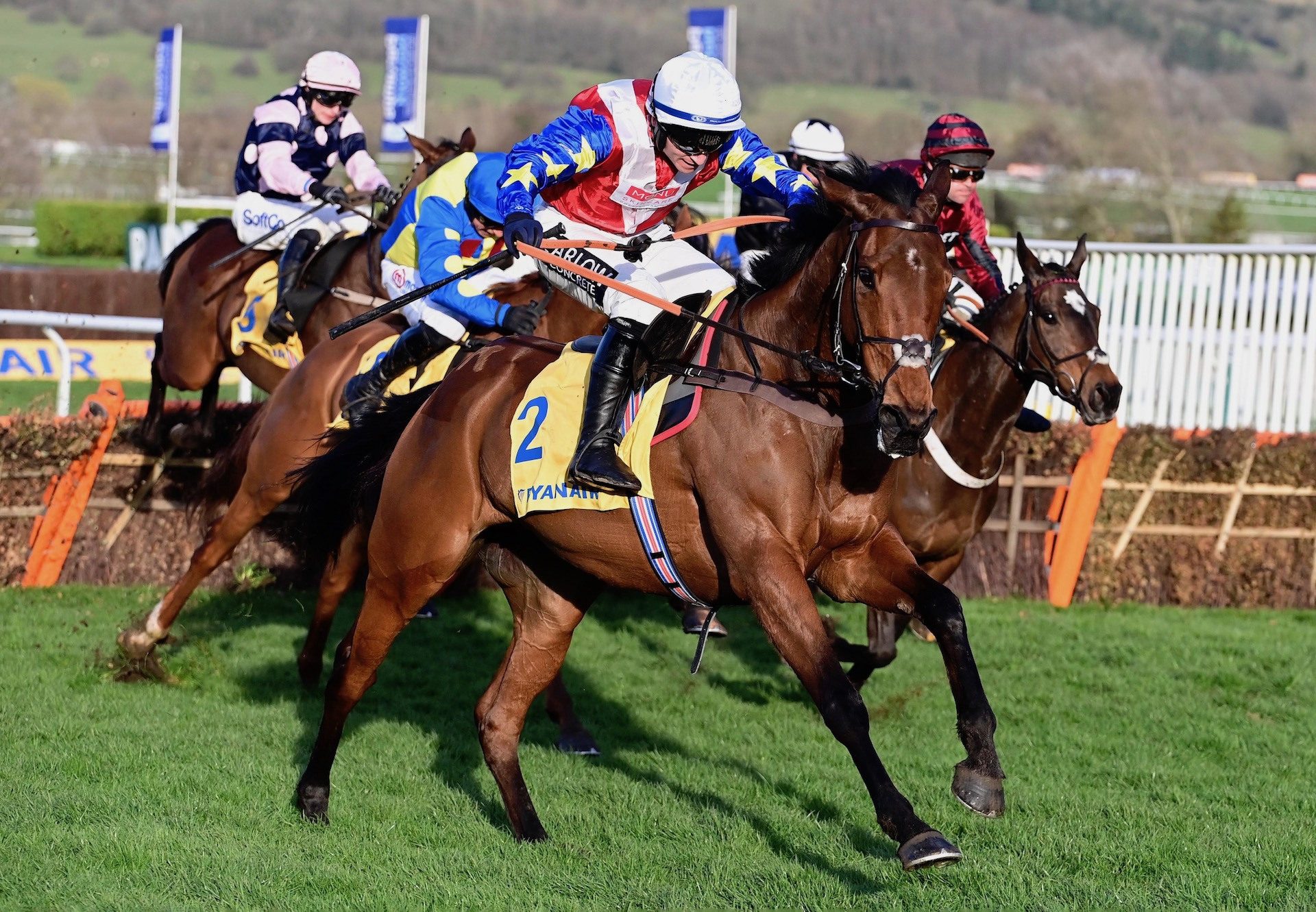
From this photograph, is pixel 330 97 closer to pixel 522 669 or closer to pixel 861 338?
pixel 522 669

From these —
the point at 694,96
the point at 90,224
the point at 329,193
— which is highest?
the point at 694,96

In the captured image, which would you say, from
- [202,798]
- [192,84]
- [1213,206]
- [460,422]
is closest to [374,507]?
[460,422]

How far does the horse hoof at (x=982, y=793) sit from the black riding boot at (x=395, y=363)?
3.09 metres

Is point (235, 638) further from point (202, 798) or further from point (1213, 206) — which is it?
point (1213, 206)

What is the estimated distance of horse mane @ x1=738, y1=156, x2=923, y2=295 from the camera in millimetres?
3789

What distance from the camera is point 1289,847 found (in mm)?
4406

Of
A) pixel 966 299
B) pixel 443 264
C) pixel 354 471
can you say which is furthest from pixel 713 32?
pixel 354 471

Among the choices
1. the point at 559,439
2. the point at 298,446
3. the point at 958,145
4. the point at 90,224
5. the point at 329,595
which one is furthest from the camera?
the point at 90,224

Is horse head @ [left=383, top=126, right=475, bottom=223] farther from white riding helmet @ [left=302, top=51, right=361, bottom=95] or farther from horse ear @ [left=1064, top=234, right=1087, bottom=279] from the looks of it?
horse ear @ [left=1064, top=234, right=1087, bottom=279]

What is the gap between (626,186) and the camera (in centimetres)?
454

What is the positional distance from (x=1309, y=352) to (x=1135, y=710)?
23.4 ft

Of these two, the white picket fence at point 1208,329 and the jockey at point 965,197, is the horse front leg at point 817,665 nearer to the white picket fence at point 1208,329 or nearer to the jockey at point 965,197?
the jockey at point 965,197

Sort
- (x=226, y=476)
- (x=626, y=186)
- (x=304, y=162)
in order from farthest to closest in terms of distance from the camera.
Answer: (x=304, y=162) → (x=226, y=476) → (x=626, y=186)

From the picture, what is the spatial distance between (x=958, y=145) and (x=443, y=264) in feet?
7.64
